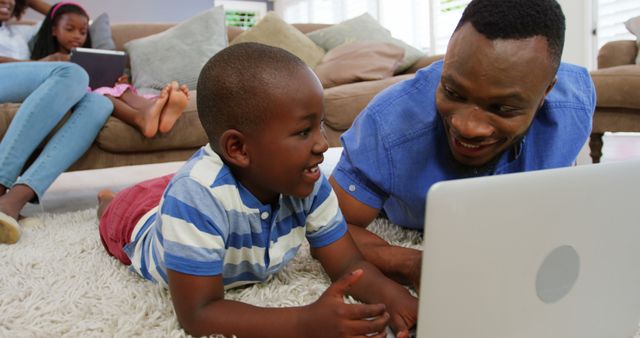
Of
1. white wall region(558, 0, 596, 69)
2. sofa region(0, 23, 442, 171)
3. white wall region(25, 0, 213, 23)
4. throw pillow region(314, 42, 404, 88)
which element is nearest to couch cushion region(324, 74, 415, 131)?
sofa region(0, 23, 442, 171)

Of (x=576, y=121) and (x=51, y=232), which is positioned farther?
(x=51, y=232)

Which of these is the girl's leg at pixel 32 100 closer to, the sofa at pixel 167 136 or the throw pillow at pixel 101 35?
the sofa at pixel 167 136

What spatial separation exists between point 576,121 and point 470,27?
406 mm

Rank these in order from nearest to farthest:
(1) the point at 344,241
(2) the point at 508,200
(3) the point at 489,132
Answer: (2) the point at 508,200
(3) the point at 489,132
(1) the point at 344,241

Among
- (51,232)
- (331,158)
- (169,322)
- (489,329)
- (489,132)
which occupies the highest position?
(489,132)

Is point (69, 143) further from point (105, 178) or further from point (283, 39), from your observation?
point (283, 39)

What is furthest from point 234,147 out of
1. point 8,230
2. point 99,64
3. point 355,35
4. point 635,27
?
point 635,27

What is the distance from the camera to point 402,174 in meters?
0.92

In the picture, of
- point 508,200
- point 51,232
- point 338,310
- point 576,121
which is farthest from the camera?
point 51,232

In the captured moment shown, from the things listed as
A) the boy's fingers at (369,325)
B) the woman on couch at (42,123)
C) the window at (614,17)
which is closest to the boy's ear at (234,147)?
the boy's fingers at (369,325)

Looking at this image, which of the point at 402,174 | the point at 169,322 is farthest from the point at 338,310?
the point at 402,174

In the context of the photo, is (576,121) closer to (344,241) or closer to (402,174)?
(402,174)

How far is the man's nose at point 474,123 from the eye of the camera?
71 centimetres

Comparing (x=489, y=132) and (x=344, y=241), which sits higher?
(x=489, y=132)
